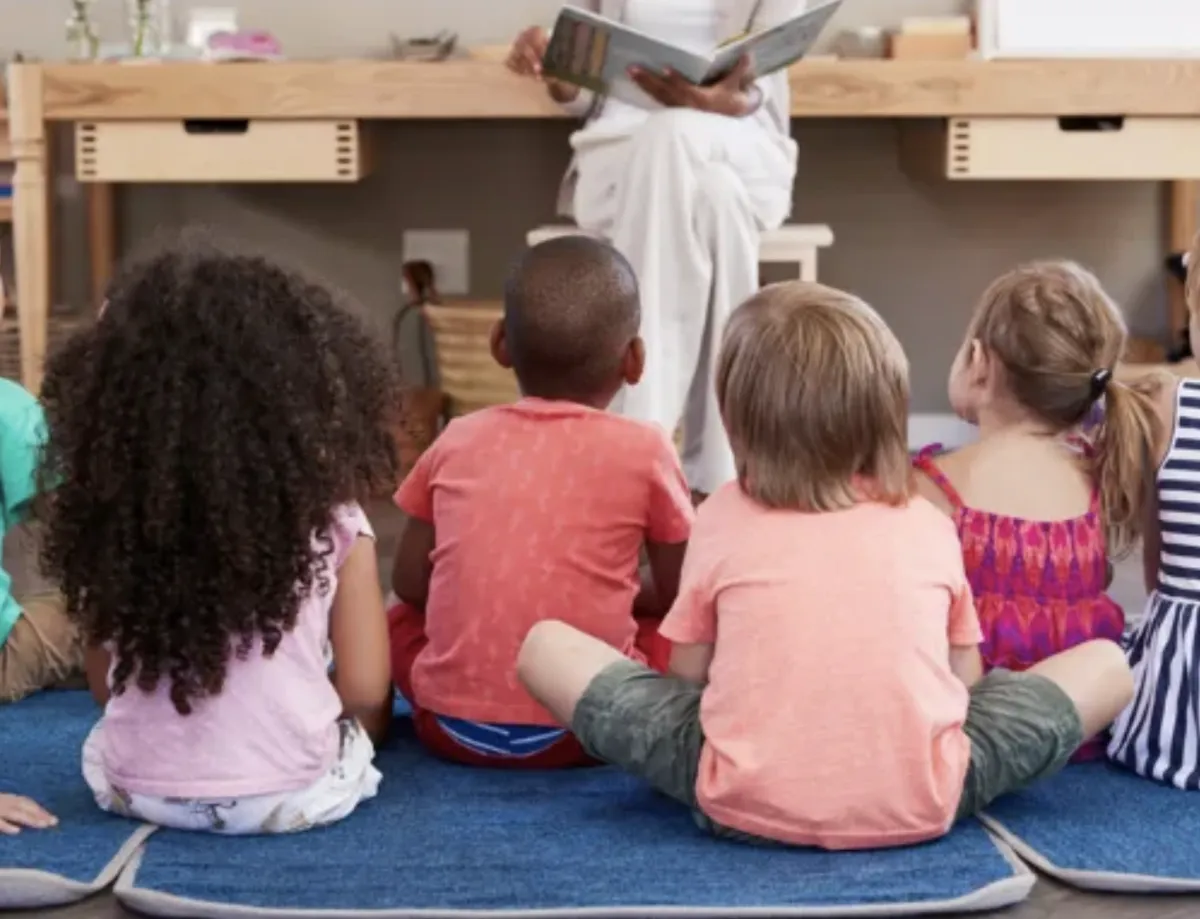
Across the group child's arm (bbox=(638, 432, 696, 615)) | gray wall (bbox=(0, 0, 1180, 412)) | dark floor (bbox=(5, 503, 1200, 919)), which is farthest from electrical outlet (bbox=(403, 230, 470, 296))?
dark floor (bbox=(5, 503, 1200, 919))

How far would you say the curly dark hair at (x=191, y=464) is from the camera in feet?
4.58

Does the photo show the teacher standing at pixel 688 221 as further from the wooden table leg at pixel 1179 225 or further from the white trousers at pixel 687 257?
the wooden table leg at pixel 1179 225

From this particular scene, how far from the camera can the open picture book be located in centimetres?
251

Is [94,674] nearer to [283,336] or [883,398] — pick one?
[283,336]

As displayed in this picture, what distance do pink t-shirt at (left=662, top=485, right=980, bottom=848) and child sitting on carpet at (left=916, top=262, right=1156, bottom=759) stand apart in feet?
0.81

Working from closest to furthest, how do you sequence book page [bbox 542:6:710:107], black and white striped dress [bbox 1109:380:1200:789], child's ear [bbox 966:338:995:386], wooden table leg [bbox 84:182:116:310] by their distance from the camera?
black and white striped dress [bbox 1109:380:1200:789]
child's ear [bbox 966:338:995:386]
book page [bbox 542:6:710:107]
wooden table leg [bbox 84:182:116:310]

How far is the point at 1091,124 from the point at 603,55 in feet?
3.60

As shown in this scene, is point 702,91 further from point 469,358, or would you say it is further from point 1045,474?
point 1045,474

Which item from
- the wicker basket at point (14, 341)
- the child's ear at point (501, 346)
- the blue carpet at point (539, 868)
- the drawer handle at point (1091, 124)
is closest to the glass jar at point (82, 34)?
the wicker basket at point (14, 341)

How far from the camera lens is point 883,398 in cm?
145

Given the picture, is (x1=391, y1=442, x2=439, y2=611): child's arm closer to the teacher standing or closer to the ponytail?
the ponytail

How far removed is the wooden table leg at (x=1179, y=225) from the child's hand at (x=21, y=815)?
8.75ft

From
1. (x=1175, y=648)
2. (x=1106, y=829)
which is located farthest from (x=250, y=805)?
(x=1175, y=648)

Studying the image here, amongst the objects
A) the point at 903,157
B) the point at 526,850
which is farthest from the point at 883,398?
the point at 903,157
